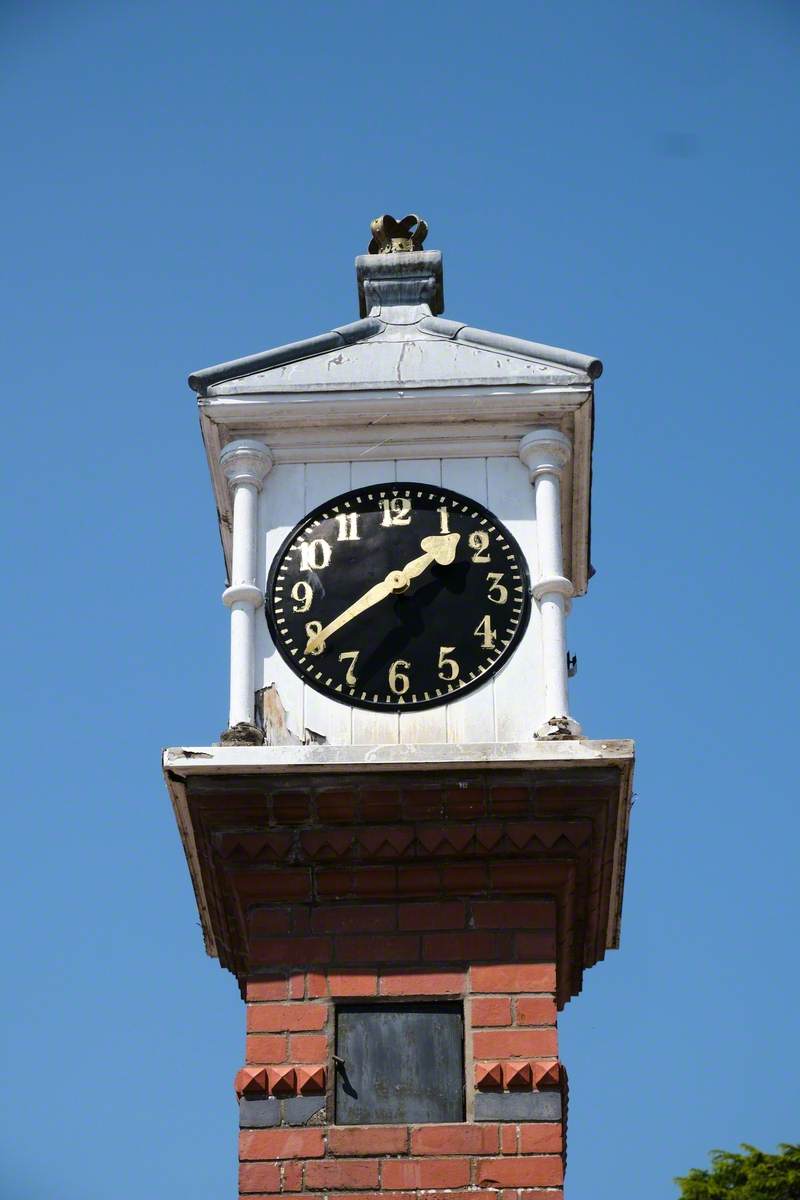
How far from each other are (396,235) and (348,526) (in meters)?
2.86

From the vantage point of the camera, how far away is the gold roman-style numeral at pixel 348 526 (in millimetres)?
13672

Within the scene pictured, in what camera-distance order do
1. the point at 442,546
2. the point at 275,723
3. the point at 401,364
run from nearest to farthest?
the point at 275,723 < the point at 442,546 < the point at 401,364

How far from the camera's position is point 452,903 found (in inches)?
490

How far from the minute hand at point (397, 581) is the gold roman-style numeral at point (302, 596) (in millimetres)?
203

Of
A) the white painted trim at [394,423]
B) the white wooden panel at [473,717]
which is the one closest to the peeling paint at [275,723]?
the white wooden panel at [473,717]

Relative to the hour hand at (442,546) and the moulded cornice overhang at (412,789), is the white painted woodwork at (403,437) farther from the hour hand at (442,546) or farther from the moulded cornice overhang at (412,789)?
the moulded cornice overhang at (412,789)

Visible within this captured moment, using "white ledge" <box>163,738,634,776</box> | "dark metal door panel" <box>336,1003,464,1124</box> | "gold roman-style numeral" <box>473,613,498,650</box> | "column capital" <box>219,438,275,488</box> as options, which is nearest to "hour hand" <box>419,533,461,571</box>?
"gold roman-style numeral" <box>473,613,498,650</box>

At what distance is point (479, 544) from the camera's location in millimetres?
13586

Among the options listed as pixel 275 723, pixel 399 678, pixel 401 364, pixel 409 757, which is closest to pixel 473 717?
pixel 399 678

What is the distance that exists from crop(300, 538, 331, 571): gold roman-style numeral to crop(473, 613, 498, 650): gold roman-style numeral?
1.01m

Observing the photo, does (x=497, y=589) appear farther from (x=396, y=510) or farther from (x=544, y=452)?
(x=544, y=452)

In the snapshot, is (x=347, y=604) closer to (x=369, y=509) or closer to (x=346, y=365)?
(x=369, y=509)

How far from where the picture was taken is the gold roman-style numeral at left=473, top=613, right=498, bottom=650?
520 inches

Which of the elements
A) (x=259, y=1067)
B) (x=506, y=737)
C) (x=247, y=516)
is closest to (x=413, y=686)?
(x=506, y=737)
